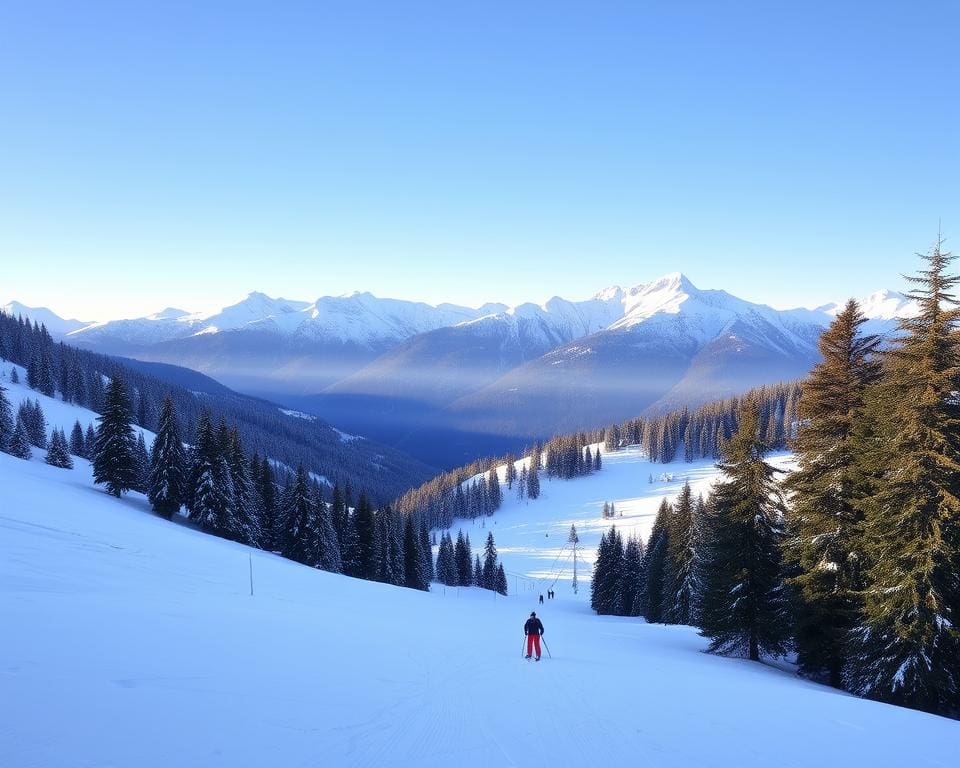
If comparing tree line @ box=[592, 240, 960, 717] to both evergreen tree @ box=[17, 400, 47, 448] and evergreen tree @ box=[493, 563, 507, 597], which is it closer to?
evergreen tree @ box=[493, 563, 507, 597]

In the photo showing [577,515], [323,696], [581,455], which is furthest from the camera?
[581,455]

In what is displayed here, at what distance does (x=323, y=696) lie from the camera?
7.82m

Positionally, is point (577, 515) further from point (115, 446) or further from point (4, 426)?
point (4, 426)

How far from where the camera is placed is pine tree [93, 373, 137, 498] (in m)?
40.0

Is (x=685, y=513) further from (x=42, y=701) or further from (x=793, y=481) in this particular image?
(x=42, y=701)

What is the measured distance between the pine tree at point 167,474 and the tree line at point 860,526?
37.4 meters

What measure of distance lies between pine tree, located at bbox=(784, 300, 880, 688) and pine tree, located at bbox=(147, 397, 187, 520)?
40320 mm

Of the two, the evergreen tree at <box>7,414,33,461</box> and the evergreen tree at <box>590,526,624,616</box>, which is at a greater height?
the evergreen tree at <box>7,414,33,461</box>

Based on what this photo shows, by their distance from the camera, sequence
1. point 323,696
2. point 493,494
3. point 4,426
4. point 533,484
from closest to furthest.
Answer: point 323,696 → point 4,426 → point 533,484 → point 493,494

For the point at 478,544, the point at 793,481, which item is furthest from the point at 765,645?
the point at 478,544

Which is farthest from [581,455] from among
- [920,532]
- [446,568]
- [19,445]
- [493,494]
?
[920,532]

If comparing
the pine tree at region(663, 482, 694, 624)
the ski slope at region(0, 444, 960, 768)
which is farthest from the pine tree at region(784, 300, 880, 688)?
the pine tree at region(663, 482, 694, 624)

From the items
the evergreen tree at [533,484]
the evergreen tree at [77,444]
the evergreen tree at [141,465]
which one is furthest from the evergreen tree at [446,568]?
the evergreen tree at [533,484]

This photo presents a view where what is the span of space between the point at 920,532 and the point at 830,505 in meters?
3.40
